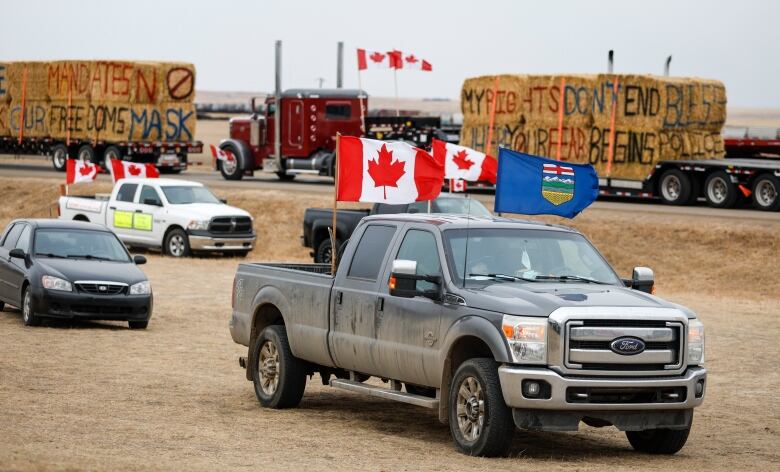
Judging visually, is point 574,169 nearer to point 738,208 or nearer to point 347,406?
point 347,406

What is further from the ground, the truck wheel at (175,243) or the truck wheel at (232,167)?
the truck wheel at (232,167)

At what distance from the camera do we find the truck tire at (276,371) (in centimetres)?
1339

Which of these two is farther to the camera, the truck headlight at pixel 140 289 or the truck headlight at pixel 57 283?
the truck headlight at pixel 140 289

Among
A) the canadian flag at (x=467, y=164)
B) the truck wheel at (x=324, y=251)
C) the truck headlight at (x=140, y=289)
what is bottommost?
the truck wheel at (x=324, y=251)

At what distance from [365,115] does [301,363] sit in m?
Result: 33.3

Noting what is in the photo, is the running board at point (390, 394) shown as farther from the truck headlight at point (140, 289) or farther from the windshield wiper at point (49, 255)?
the windshield wiper at point (49, 255)

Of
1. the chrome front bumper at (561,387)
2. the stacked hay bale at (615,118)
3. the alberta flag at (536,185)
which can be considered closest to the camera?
the chrome front bumper at (561,387)

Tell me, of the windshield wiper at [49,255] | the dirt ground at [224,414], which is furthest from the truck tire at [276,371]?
the windshield wiper at [49,255]

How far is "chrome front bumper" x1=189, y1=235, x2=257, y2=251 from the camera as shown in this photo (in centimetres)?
3228

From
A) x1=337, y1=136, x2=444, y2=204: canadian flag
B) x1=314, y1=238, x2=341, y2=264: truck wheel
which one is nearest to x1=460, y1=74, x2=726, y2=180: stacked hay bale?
x1=314, y1=238, x2=341, y2=264: truck wheel

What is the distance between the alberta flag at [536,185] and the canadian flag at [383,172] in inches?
49.3

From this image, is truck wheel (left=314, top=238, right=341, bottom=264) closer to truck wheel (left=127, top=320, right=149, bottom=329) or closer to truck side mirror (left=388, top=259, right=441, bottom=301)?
truck wheel (left=127, top=320, right=149, bottom=329)

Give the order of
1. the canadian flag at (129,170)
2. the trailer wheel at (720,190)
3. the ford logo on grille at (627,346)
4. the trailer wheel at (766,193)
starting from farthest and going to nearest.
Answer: the trailer wheel at (720,190) → the canadian flag at (129,170) → the trailer wheel at (766,193) → the ford logo on grille at (627,346)

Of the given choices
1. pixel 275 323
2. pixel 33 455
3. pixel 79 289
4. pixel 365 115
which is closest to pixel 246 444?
pixel 33 455
